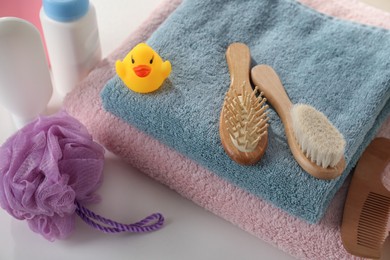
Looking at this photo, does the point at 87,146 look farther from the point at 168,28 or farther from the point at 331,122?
the point at 331,122

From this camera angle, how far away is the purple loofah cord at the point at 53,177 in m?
0.56

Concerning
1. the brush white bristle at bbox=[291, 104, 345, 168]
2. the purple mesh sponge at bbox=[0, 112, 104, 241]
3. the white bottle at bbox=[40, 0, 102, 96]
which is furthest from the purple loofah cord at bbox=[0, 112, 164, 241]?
the brush white bristle at bbox=[291, 104, 345, 168]

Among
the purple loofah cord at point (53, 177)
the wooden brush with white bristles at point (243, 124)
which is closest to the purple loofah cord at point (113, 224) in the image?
the purple loofah cord at point (53, 177)

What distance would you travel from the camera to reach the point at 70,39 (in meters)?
0.66

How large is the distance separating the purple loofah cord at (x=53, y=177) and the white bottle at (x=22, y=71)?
0.20 feet

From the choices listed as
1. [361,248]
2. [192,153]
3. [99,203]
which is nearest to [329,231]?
[361,248]

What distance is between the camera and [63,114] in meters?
0.62

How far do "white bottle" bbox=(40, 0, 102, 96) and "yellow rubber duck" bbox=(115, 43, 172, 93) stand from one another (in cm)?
9

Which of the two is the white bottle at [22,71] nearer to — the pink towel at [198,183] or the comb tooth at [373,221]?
the pink towel at [198,183]

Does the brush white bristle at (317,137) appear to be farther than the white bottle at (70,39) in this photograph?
No

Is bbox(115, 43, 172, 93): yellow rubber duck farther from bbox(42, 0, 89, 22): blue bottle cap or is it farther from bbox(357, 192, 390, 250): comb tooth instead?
bbox(357, 192, 390, 250): comb tooth

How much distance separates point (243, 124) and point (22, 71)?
277 mm

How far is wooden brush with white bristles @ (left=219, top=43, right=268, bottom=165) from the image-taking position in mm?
539

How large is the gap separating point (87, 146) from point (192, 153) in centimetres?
13
